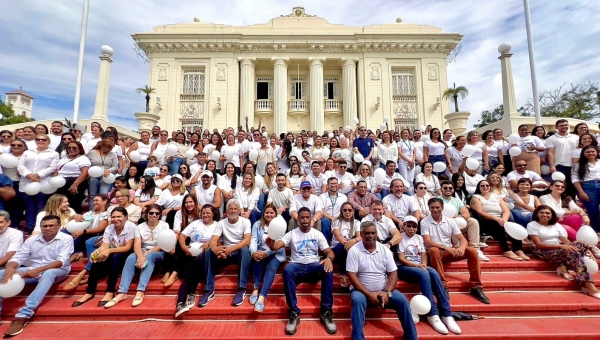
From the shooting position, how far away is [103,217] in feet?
16.0

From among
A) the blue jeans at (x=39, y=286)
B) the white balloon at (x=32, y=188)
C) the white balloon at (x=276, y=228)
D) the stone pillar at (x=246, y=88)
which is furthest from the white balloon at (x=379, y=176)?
the stone pillar at (x=246, y=88)

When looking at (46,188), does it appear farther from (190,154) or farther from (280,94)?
(280,94)

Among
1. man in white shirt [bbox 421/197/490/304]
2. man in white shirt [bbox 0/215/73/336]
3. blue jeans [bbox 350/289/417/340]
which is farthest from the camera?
man in white shirt [bbox 421/197/490/304]

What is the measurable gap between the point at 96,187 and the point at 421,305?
6.49 metres

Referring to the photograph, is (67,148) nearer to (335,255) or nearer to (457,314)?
(335,255)

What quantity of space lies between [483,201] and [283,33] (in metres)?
19.5

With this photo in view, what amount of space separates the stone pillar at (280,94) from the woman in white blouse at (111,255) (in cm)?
1681

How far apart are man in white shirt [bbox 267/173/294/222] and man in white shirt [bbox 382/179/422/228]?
1894 millimetres

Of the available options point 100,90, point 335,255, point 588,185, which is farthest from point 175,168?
point 100,90

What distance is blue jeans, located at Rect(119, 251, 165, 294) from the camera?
4000mm

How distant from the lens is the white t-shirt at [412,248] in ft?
13.3

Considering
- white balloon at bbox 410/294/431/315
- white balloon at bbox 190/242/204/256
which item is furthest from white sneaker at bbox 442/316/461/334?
white balloon at bbox 190/242/204/256

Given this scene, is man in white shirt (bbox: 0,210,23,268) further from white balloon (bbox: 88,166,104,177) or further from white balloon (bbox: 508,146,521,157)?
white balloon (bbox: 508,146,521,157)

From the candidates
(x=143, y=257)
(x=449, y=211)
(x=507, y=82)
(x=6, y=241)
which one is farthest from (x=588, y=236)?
(x=507, y=82)
